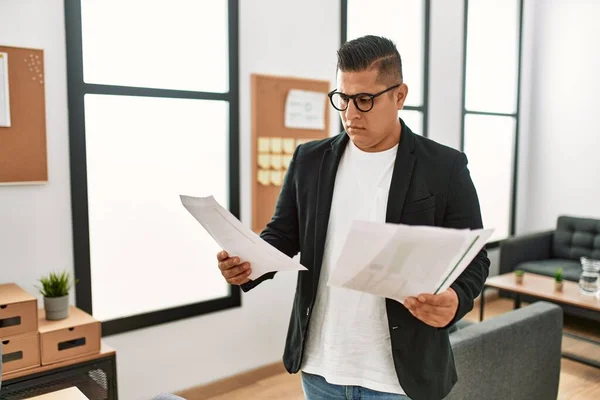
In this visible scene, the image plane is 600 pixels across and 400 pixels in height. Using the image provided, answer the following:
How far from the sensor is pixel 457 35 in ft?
15.0

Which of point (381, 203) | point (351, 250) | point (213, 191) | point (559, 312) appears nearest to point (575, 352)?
point (559, 312)

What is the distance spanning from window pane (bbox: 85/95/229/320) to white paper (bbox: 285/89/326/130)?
0.44m

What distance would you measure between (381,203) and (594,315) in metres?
3.15

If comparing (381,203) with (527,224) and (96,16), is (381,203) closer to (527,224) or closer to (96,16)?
(96,16)

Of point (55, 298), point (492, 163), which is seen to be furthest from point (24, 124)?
point (492, 163)

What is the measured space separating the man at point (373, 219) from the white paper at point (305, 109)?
2.06m

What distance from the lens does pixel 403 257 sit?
101 centimetres

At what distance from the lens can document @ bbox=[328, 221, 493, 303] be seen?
37.5 inches

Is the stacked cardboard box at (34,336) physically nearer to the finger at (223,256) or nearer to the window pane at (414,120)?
the finger at (223,256)

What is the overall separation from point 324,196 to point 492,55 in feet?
14.1

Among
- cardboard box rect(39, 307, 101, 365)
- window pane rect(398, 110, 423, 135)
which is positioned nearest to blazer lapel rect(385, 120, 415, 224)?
cardboard box rect(39, 307, 101, 365)

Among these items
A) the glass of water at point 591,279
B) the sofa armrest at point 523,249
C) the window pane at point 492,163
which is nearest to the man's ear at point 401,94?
the glass of water at point 591,279

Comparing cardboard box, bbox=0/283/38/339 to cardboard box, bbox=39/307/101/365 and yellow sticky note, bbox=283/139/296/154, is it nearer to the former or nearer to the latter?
cardboard box, bbox=39/307/101/365

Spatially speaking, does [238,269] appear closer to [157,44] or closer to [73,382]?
[73,382]
